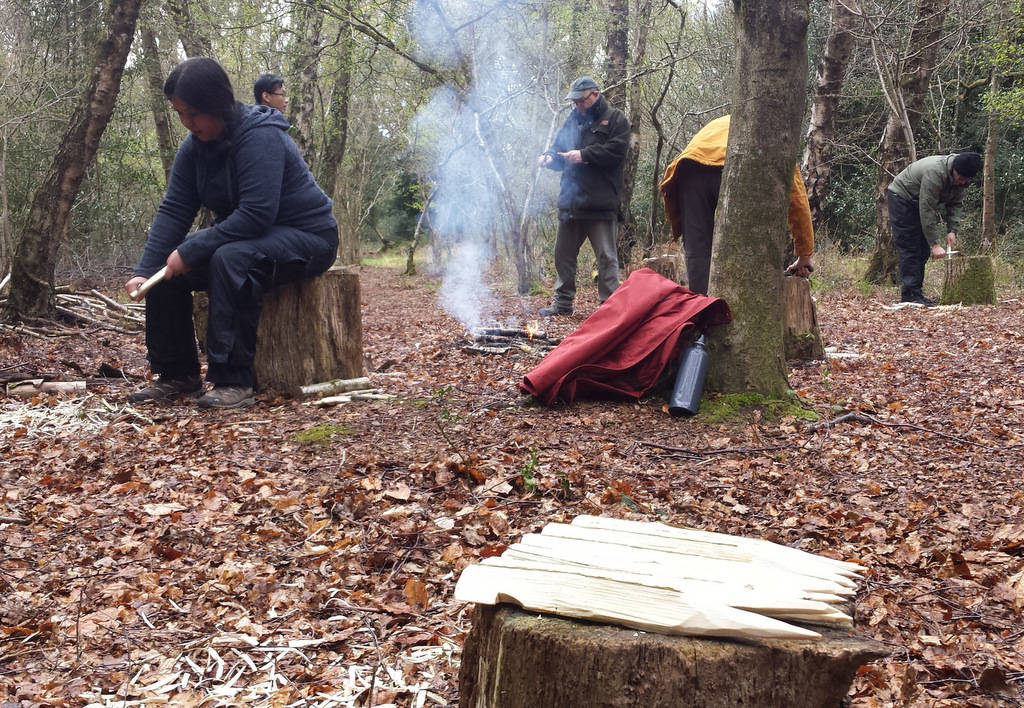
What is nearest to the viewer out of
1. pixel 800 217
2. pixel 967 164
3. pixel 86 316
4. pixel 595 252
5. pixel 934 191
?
pixel 800 217

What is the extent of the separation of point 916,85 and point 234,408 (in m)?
11.8

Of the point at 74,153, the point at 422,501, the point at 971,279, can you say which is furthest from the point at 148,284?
the point at 971,279

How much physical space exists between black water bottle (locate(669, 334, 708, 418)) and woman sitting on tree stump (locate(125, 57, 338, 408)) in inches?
92.0

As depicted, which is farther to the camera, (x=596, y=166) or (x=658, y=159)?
(x=658, y=159)

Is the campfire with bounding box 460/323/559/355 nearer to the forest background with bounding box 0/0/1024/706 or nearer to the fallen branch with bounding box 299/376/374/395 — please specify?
the forest background with bounding box 0/0/1024/706

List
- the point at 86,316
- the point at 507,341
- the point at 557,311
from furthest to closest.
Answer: the point at 557,311 → the point at 86,316 → the point at 507,341

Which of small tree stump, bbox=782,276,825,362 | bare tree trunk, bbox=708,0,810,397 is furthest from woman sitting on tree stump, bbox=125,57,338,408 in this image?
small tree stump, bbox=782,276,825,362

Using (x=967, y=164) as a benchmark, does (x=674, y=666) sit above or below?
below

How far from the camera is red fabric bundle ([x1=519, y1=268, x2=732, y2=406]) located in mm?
4797

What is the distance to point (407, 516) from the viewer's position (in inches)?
130

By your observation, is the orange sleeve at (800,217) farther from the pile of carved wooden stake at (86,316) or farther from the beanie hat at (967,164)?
the pile of carved wooden stake at (86,316)

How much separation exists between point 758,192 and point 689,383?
1.14m

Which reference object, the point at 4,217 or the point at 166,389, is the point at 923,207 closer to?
the point at 166,389

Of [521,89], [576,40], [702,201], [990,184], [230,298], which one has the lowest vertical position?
[230,298]
